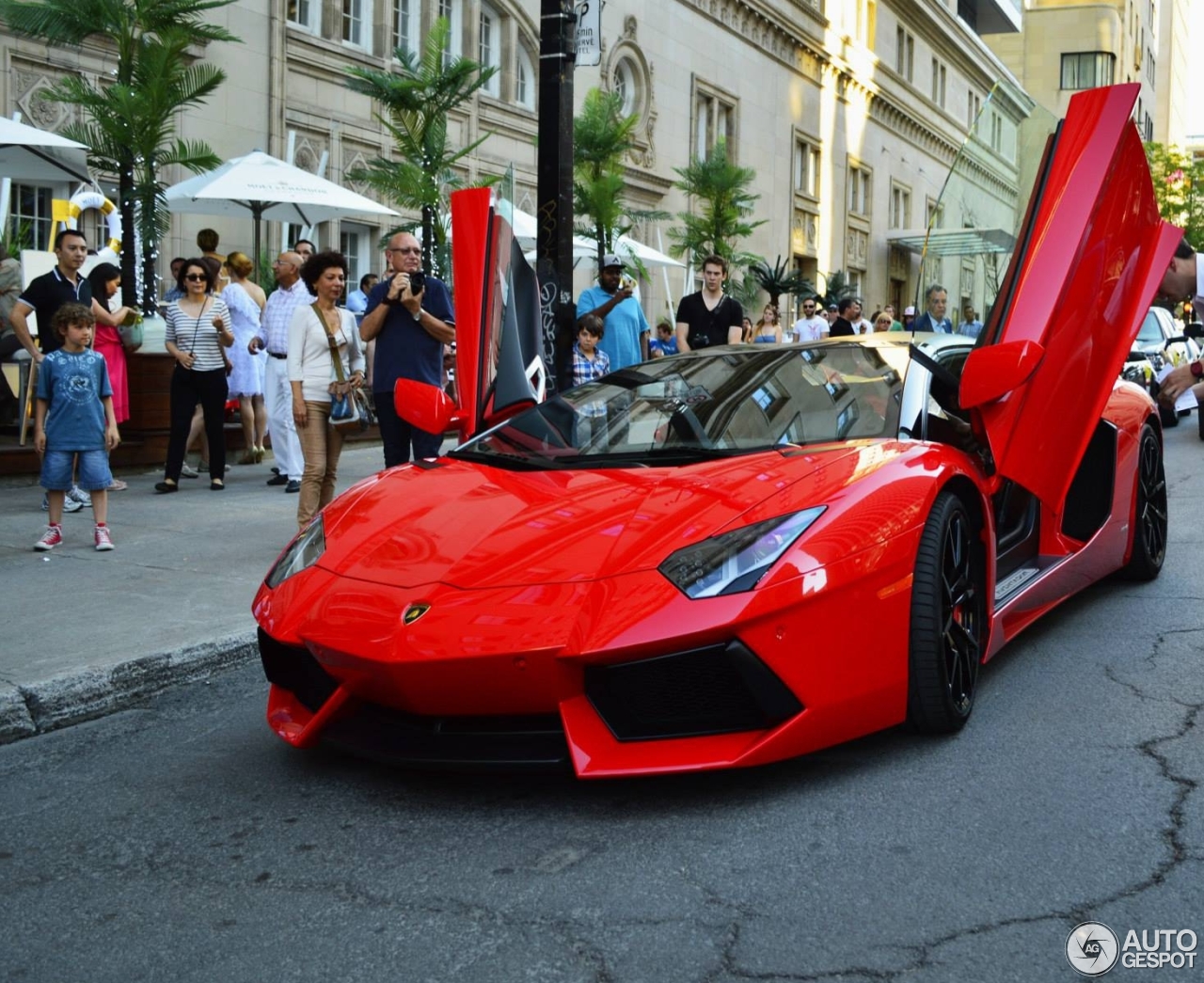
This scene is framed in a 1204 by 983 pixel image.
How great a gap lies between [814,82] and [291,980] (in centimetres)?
3921

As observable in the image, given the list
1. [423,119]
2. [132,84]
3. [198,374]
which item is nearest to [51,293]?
[198,374]

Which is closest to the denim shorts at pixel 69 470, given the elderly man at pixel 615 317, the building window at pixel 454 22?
the elderly man at pixel 615 317

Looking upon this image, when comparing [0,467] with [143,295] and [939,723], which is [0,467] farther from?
[939,723]

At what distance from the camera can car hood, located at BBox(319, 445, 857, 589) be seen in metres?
3.69

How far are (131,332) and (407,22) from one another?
1243cm

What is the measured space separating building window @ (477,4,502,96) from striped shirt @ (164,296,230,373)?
1451 cm

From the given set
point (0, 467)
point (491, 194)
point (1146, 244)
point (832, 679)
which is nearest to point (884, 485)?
point (832, 679)

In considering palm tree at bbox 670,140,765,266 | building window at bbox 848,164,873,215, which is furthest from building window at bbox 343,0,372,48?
building window at bbox 848,164,873,215

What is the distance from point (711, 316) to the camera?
35.1 feet

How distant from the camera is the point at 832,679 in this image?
A: 3.56m

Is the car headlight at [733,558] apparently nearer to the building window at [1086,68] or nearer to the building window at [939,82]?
the building window at [939,82]

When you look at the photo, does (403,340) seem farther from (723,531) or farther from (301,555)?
(723,531)

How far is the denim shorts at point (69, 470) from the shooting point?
754cm

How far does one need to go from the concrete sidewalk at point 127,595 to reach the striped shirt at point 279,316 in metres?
1.25
